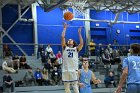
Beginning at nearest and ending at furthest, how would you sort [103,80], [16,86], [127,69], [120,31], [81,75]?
1. [127,69]
2. [81,75]
3. [16,86]
4. [103,80]
5. [120,31]

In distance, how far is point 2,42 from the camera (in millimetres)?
25984

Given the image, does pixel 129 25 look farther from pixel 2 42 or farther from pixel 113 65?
pixel 2 42

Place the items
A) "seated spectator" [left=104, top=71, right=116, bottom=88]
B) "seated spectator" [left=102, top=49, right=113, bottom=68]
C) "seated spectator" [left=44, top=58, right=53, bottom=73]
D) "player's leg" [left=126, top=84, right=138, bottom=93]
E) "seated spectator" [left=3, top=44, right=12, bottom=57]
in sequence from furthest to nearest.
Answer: "seated spectator" [left=102, top=49, right=113, bottom=68], "seated spectator" [left=3, top=44, right=12, bottom=57], "seated spectator" [left=44, top=58, right=53, bottom=73], "seated spectator" [left=104, top=71, right=116, bottom=88], "player's leg" [left=126, top=84, right=138, bottom=93]

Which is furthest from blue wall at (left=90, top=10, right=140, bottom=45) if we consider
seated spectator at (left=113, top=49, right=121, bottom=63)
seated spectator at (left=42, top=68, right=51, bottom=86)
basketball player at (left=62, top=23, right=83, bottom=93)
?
basketball player at (left=62, top=23, right=83, bottom=93)

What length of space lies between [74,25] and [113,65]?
259 inches

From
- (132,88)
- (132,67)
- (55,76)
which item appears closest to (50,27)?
(55,76)

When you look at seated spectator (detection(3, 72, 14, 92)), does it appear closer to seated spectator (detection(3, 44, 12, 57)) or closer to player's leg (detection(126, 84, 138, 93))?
seated spectator (detection(3, 44, 12, 57))

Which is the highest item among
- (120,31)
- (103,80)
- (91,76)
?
(120,31)

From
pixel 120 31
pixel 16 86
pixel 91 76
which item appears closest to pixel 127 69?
pixel 91 76

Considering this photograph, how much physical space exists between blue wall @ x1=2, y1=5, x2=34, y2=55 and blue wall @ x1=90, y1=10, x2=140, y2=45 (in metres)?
5.91

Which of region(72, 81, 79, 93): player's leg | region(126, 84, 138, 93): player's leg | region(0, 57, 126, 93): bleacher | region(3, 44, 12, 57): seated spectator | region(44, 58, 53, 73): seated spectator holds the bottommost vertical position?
region(0, 57, 126, 93): bleacher

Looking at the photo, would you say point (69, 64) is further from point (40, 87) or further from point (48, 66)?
point (48, 66)

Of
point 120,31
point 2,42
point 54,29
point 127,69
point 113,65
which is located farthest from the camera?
point 120,31

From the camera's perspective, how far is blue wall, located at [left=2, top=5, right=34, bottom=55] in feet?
87.6
